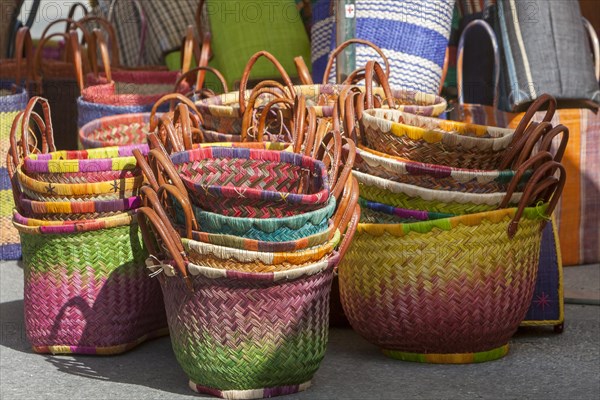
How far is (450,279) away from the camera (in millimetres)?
3047

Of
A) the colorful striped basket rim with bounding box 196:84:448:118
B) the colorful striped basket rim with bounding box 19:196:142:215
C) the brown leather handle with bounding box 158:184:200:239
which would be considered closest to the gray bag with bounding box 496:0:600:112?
the colorful striped basket rim with bounding box 196:84:448:118

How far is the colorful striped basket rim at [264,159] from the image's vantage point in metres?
2.77

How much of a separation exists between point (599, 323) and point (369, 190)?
980mm

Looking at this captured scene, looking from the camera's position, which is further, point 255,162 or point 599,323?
point 599,323

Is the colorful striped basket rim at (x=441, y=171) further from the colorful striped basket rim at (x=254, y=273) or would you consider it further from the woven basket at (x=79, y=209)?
the woven basket at (x=79, y=209)

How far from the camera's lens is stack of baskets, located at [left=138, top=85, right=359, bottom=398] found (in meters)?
2.76

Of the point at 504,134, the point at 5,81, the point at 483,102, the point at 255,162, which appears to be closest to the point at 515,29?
the point at 483,102

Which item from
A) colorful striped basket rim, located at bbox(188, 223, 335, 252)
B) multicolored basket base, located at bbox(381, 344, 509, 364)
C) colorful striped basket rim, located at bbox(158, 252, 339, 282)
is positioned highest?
colorful striped basket rim, located at bbox(188, 223, 335, 252)

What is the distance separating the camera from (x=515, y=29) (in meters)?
4.37

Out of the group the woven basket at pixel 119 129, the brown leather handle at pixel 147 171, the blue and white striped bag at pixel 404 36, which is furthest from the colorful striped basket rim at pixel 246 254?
the blue and white striped bag at pixel 404 36

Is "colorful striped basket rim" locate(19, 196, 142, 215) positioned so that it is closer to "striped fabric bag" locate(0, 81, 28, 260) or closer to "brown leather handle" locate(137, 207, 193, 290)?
"brown leather handle" locate(137, 207, 193, 290)

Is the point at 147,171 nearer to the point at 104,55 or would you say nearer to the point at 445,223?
the point at 445,223

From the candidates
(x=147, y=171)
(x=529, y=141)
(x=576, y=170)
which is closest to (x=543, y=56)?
(x=576, y=170)

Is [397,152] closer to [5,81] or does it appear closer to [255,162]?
[255,162]
